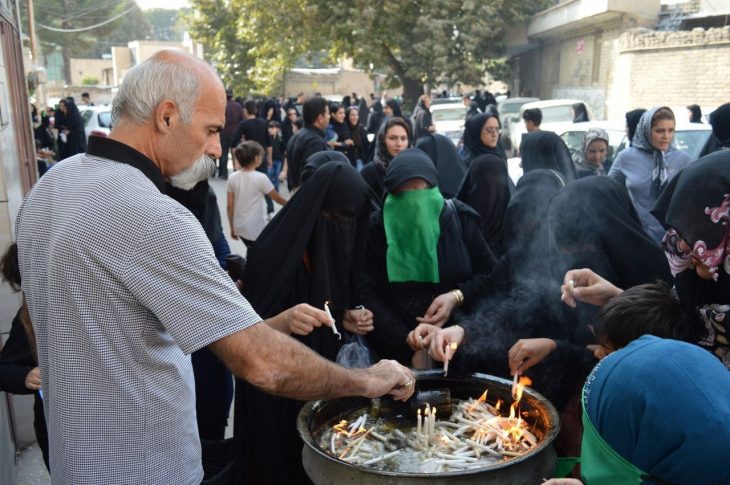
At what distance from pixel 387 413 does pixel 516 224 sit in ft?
5.87

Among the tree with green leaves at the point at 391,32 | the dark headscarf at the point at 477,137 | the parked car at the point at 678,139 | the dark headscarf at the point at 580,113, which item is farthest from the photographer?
the tree with green leaves at the point at 391,32

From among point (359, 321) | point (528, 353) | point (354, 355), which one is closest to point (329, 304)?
point (359, 321)

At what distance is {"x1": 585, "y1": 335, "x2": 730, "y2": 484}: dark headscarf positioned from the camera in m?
1.33

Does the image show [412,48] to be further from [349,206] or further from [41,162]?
[349,206]

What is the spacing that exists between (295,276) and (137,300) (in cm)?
173

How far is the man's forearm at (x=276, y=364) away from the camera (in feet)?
5.37

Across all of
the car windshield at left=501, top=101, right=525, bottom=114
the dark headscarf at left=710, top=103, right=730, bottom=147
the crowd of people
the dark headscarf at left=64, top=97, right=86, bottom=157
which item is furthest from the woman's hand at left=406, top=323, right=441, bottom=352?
the car windshield at left=501, top=101, right=525, bottom=114

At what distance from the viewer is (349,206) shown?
10.7ft

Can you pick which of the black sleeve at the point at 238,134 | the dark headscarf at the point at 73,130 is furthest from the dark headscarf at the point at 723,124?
the dark headscarf at the point at 73,130

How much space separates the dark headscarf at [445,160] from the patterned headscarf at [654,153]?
1.92 meters

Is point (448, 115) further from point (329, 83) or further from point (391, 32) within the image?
point (329, 83)

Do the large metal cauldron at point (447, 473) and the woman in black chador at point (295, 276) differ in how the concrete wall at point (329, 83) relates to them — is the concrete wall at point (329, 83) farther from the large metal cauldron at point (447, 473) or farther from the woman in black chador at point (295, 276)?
the large metal cauldron at point (447, 473)

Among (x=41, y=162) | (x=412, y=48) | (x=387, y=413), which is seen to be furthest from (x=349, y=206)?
(x=412, y=48)

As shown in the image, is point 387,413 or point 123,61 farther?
point 123,61
